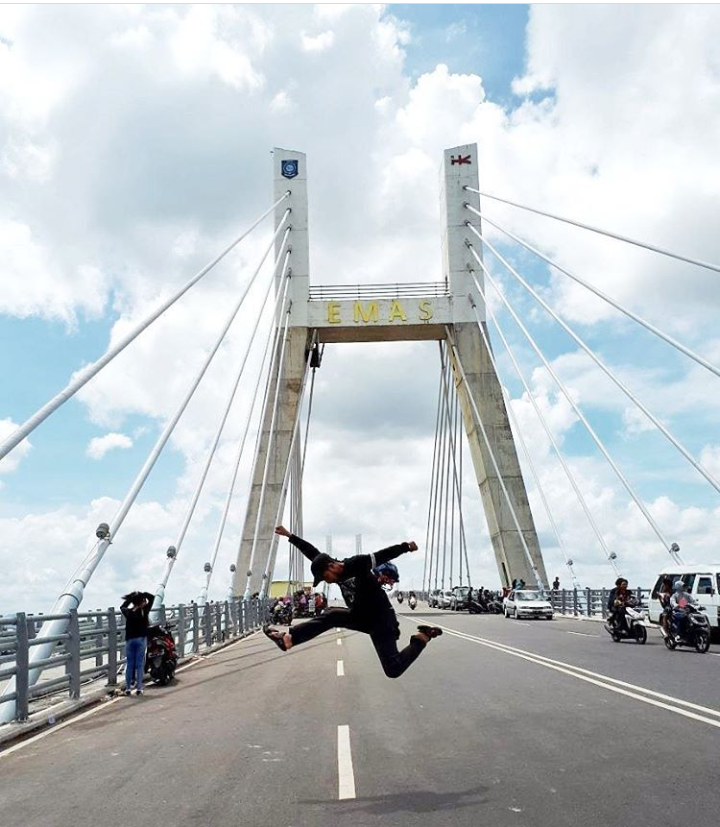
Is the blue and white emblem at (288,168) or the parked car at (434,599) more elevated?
the blue and white emblem at (288,168)

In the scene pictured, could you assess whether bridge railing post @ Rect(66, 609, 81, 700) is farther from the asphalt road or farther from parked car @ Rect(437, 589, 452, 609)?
parked car @ Rect(437, 589, 452, 609)

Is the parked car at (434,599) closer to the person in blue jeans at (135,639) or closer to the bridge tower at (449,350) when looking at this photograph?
the bridge tower at (449,350)

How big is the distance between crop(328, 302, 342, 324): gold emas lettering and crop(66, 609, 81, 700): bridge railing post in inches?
1147

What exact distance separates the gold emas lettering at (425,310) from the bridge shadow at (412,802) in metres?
35.1

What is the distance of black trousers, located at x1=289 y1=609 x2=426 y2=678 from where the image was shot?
802 cm

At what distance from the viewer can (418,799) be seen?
20.2 feet

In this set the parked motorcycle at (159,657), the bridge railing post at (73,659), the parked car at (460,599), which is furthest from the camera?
the parked car at (460,599)

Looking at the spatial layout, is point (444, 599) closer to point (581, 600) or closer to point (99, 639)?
point (581, 600)

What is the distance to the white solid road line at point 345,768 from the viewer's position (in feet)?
21.1

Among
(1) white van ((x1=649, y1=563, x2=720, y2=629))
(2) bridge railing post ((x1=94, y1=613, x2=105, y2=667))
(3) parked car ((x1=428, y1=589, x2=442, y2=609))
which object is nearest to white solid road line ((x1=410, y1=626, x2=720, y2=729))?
(1) white van ((x1=649, y1=563, x2=720, y2=629))

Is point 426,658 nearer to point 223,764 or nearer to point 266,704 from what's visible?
point 266,704

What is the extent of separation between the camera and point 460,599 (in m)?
54.5

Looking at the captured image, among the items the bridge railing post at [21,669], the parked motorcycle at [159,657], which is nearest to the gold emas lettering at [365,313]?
the parked motorcycle at [159,657]

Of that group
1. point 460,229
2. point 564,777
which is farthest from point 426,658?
point 460,229
